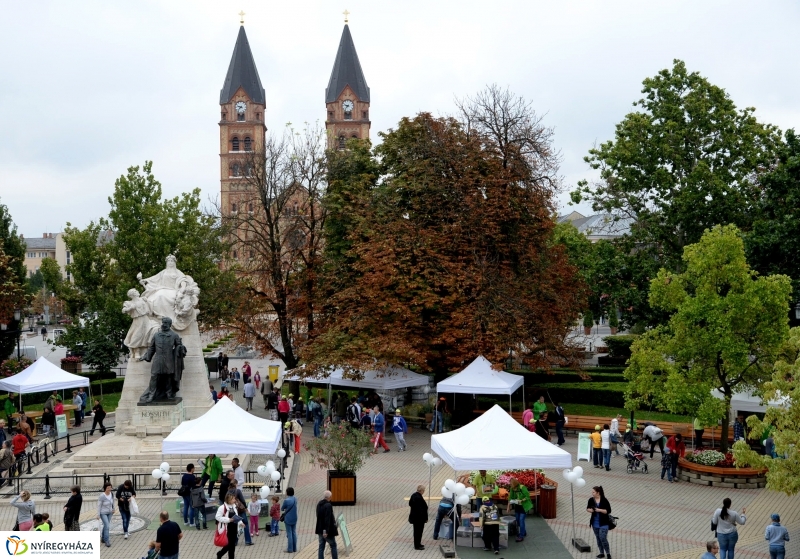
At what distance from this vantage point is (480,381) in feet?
82.3

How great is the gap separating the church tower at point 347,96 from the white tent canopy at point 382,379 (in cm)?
7724

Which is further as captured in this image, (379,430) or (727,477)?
(379,430)

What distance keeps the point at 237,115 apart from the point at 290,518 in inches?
3708

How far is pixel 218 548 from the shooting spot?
15281 mm

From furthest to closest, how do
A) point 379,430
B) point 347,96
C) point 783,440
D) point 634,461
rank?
point 347,96 < point 379,430 < point 634,461 < point 783,440

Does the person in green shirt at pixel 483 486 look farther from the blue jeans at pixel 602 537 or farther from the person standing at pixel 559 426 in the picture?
the person standing at pixel 559 426

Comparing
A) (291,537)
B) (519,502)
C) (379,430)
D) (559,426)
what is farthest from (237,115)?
(291,537)

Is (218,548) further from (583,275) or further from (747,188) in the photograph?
(747,188)

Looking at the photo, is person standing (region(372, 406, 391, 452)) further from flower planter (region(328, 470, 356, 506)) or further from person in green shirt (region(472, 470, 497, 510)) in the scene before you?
person in green shirt (region(472, 470, 497, 510))

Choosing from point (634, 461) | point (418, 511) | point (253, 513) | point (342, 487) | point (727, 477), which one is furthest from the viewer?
point (634, 461)

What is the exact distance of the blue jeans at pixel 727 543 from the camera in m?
13.7

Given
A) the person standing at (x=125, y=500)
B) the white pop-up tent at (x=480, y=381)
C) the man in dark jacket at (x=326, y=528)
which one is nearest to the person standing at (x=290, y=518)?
the man in dark jacket at (x=326, y=528)

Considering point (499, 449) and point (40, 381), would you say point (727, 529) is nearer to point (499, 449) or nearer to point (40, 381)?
point (499, 449)

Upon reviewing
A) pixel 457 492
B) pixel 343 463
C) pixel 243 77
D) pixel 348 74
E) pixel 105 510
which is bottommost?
pixel 105 510
